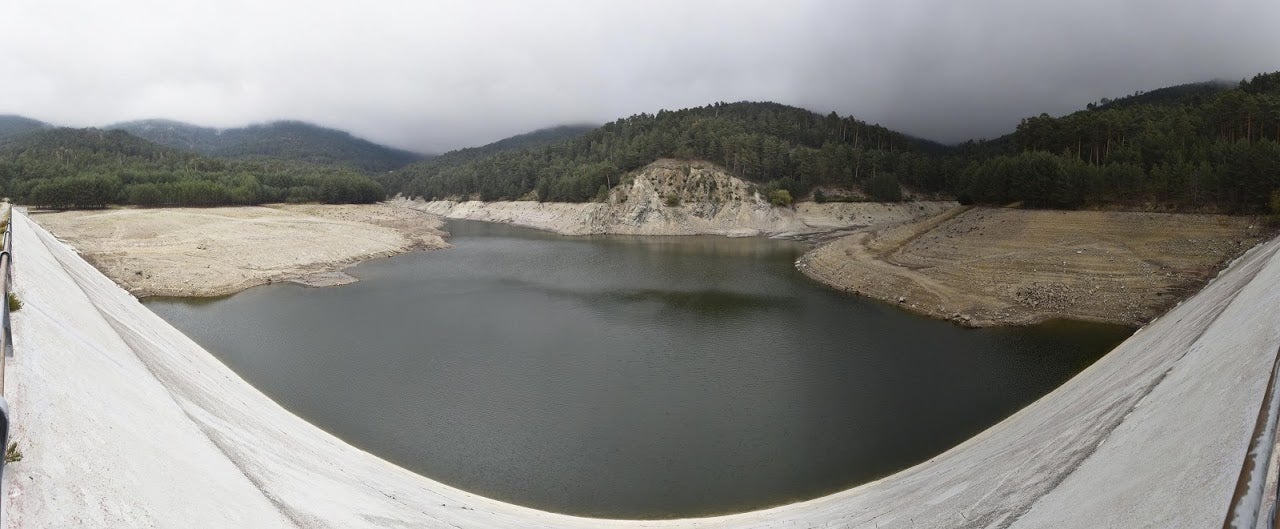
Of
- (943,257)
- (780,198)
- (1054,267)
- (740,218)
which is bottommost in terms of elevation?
A: (1054,267)

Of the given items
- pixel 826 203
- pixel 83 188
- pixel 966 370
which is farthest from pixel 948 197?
pixel 83 188

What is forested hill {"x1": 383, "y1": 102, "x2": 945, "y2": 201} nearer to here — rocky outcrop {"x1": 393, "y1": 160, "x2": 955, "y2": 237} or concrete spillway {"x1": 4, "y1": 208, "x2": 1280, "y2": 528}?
rocky outcrop {"x1": 393, "y1": 160, "x2": 955, "y2": 237}

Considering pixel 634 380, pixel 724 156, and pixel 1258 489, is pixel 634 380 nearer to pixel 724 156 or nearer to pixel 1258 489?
pixel 1258 489

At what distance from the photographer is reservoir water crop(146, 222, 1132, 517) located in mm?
12711

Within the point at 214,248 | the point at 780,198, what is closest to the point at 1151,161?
the point at 780,198

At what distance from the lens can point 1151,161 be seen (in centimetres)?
4331

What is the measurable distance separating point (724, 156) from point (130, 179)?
77.2m

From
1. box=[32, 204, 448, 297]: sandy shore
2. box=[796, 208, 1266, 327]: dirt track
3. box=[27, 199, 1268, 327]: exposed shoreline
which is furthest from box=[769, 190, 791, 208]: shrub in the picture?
box=[32, 204, 448, 297]: sandy shore

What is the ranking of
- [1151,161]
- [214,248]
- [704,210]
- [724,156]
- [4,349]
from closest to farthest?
[4,349] → [214,248] → [1151,161] → [704,210] → [724,156]

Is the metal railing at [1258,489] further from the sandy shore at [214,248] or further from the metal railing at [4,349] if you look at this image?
the sandy shore at [214,248]

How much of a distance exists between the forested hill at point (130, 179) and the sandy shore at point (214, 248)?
1297cm

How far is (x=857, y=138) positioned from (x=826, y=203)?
36.1 meters

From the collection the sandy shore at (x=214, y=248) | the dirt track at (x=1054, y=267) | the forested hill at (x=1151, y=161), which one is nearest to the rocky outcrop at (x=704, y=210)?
the forested hill at (x=1151, y=161)

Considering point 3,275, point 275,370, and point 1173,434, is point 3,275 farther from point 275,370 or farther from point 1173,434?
point 275,370
